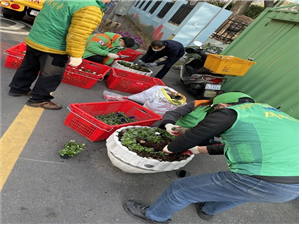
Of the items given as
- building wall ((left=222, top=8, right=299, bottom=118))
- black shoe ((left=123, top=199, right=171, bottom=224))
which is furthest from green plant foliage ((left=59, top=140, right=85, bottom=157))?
building wall ((left=222, top=8, right=299, bottom=118))

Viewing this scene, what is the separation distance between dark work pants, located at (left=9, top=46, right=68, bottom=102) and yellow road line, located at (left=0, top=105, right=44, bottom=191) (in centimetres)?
26

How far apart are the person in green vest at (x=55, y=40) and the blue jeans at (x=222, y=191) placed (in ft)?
6.29

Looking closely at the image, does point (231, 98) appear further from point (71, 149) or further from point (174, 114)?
point (71, 149)

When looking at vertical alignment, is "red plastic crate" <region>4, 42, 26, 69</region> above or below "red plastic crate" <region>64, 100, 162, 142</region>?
below

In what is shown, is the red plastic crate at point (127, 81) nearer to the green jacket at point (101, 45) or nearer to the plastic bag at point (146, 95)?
the green jacket at point (101, 45)

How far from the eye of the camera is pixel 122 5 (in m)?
11.1

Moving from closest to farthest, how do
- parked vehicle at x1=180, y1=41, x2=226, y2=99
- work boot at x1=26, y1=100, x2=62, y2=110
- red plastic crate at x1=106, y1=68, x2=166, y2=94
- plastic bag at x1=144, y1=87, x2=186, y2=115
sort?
work boot at x1=26, y1=100, x2=62, y2=110, plastic bag at x1=144, y1=87, x2=186, y2=115, red plastic crate at x1=106, y1=68, x2=166, y2=94, parked vehicle at x1=180, y1=41, x2=226, y2=99

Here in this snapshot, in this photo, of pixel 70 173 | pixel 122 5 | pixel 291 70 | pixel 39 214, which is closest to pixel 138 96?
pixel 70 173

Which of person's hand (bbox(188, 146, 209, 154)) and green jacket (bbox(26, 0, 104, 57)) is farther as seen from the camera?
green jacket (bbox(26, 0, 104, 57))

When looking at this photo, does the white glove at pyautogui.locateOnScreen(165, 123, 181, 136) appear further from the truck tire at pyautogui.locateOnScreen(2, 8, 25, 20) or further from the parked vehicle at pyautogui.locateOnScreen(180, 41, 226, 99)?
the truck tire at pyautogui.locateOnScreen(2, 8, 25, 20)

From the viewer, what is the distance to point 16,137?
260cm

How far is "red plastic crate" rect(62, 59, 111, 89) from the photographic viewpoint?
13.3 ft

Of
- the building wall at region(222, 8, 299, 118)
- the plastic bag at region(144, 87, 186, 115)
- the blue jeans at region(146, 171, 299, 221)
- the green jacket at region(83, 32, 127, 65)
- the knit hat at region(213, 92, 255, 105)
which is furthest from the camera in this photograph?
the building wall at region(222, 8, 299, 118)

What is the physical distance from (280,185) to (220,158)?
229 cm
